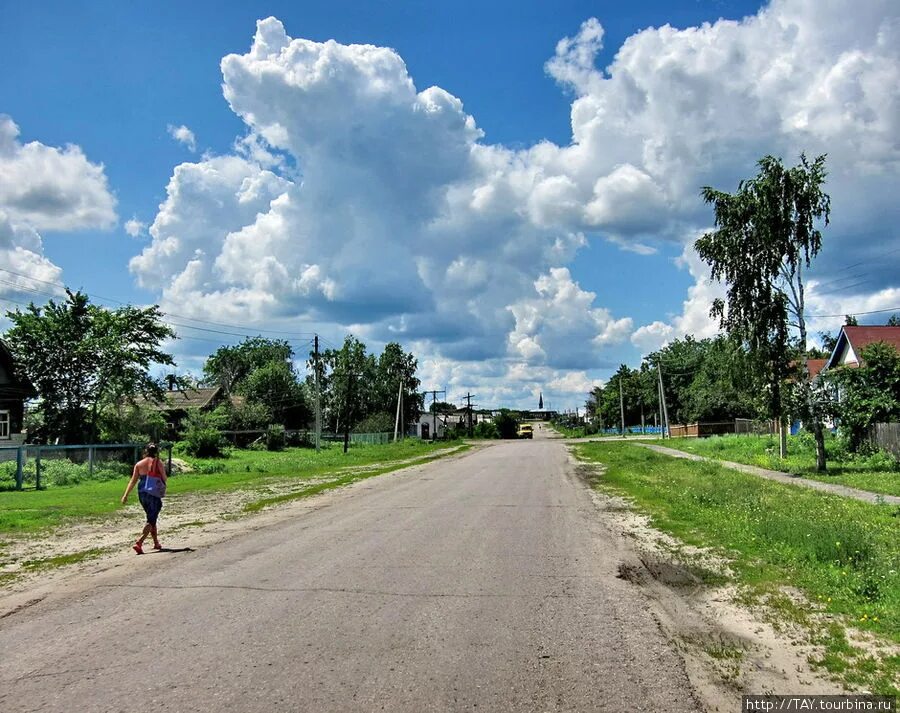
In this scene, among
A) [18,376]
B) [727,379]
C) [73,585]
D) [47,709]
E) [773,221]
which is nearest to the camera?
[47,709]

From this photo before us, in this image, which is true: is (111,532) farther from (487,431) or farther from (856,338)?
(487,431)

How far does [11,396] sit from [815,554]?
139 ft

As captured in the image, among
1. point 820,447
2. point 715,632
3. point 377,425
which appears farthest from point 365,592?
point 377,425

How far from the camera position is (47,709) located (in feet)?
15.1

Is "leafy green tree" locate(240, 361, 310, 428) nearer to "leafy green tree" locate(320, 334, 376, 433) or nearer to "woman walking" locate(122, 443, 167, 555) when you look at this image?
"leafy green tree" locate(320, 334, 376, 433)

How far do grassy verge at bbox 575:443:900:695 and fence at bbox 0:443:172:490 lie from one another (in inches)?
809

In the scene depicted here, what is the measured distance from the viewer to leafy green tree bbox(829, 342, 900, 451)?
2505cm

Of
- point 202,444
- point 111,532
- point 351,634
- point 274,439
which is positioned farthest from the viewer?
point 274,439

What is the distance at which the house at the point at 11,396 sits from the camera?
3888 cm

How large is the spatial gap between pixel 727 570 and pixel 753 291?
19308 millimetres

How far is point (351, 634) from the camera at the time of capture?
20.3 feet

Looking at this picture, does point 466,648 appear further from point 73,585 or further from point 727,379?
point 727,379

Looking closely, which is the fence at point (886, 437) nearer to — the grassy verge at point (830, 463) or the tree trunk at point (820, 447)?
the grassy verge at point (830, 463)

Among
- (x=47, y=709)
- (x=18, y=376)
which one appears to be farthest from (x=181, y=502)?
(x=18, y=376)
